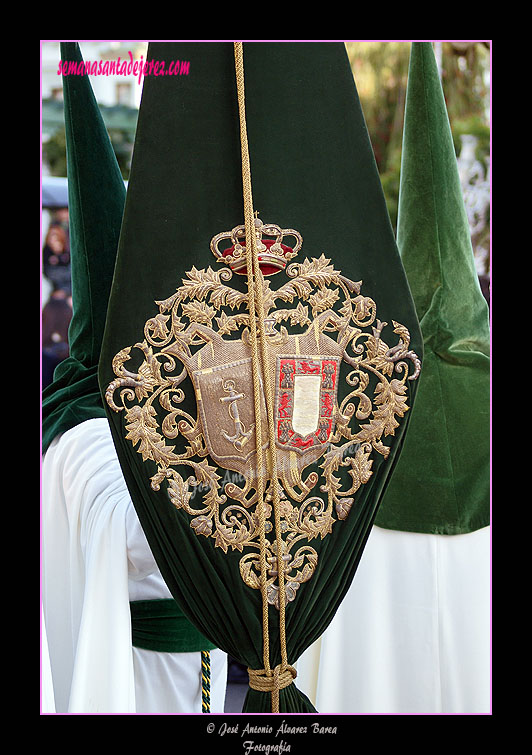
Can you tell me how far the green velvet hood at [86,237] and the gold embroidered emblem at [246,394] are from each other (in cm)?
60

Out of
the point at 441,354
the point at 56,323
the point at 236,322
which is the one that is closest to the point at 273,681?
the point at 236,322

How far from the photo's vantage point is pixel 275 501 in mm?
1296

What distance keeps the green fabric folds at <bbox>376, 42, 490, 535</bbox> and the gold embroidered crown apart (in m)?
0.62

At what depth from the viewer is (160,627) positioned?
1.75 metres

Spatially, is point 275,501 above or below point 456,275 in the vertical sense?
below

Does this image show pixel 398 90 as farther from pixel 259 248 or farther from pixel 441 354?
pixel 259 248

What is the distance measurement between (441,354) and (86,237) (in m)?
0.88

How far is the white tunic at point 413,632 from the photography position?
1813 mm

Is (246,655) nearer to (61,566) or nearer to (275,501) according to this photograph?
(275,501)

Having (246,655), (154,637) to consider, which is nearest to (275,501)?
(246,655)

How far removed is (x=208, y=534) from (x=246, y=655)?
0.22 m

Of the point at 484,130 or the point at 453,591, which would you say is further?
the point at 484,130

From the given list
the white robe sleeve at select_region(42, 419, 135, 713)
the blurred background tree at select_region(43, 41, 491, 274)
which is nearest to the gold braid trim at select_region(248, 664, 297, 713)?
the white robe sleeve at select_region(42, 419, 135, 713)

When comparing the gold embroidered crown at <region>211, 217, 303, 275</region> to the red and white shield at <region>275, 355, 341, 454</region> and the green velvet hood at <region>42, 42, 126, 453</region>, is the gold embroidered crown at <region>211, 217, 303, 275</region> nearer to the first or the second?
the red and white shield at <region>275, 355, 341, 454</region>
